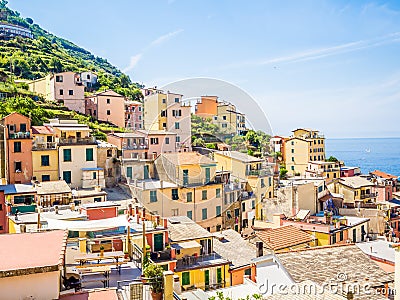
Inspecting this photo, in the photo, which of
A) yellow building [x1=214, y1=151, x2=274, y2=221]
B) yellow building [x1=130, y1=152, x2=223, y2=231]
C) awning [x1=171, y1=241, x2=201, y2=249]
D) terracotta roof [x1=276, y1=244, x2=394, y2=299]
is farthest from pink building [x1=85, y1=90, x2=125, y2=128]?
terracotta roof [x1=276, y1=244, x2=394, y2=299]

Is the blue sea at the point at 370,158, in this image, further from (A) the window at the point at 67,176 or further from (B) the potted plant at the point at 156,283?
(B) the potted plant at the point at 156,283

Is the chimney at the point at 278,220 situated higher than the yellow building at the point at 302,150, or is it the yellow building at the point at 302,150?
the yellow building at the point at 302,150

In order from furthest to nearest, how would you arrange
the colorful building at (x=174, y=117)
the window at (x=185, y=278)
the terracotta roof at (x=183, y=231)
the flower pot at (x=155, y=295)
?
the terracotta roof at (x=183, y=231), the window at (x=185, y=278), the colorful building at (x=174, y=117), the flower pot at (x=155, y=295)

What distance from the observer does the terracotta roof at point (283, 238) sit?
838cm

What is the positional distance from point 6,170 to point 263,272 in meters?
8.65

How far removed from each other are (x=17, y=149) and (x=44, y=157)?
0.75 meters

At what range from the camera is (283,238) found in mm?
8742

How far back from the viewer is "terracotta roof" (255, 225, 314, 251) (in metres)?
8.38

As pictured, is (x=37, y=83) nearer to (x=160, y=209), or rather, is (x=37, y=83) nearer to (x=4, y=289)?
(x=160, y=209)

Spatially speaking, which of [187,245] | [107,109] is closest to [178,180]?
[187,245]

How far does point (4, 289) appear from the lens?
2.89 metres

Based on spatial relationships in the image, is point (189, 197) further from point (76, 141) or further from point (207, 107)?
point (76, 141)

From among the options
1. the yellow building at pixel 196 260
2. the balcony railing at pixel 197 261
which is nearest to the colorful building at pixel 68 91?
the yellow building at pixel 196 260

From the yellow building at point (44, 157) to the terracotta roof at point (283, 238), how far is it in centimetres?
647
